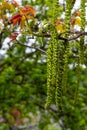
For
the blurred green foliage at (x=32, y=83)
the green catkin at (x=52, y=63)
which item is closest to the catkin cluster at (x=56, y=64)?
the green catkin at (x=52, y=63)

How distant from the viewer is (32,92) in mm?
6098

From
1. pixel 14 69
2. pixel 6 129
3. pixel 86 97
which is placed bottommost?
pixel 6 129

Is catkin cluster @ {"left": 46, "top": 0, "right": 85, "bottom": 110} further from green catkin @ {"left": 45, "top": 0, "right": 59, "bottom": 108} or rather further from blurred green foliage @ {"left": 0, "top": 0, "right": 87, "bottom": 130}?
blurred green foliage @ {"left": 0, "top": 0, "right": 87, "bottom": 130}

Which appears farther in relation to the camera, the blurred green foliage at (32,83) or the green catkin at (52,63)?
the blurred green foliage at (32,83)

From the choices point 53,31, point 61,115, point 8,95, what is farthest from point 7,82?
point 53,31

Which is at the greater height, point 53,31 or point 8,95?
point 53,31

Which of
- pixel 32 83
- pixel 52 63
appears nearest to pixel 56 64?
pixel 52 63

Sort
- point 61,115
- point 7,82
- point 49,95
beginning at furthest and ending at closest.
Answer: point 61,115 < point 7,82 < point 49,95

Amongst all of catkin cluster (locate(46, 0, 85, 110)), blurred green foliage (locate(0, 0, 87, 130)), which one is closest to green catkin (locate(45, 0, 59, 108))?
catkin cluster (locate(46, 0, 85, 110))

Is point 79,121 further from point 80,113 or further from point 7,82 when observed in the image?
point 7,82

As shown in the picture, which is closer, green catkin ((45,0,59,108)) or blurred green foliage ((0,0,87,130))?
green catkin ((45,0,59,108))

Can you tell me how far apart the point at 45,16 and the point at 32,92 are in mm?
1138

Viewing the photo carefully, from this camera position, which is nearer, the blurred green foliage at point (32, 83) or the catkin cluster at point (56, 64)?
the catkin cluster at point (56, 64)

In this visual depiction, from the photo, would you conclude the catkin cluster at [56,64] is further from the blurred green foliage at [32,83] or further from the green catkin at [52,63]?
the blurred green foliage at [32,83]
